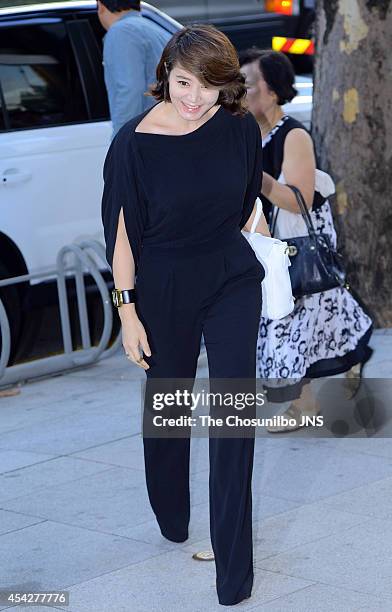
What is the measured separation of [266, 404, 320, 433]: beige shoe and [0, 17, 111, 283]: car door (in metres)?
2.28

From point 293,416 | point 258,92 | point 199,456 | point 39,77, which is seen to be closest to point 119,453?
point 199,456

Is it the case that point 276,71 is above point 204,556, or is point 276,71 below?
above

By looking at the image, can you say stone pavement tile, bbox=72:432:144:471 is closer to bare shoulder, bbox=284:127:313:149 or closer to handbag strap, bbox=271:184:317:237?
handbag strap, bbox=271:184:317:237

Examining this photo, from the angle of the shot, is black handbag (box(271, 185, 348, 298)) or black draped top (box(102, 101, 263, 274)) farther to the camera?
black handbag (box(271, 185, 348, 298))

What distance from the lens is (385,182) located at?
750 centimetres

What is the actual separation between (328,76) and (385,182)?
0.73 metres

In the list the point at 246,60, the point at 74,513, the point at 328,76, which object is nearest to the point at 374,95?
the point at 328,76

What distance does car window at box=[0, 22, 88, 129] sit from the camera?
24.2ft

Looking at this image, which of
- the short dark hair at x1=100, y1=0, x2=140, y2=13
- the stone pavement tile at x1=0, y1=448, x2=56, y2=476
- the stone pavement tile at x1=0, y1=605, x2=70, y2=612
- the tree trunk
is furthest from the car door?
the stone pavement tile at x1=0, y1=605, x2=70, y2=612

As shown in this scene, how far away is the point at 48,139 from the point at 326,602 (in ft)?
14.0

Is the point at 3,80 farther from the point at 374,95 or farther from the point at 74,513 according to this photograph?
the point at 74,513

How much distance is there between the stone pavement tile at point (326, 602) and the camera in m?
3.76

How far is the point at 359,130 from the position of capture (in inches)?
294

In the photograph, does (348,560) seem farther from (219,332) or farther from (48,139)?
(48,139)
